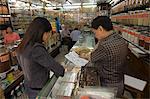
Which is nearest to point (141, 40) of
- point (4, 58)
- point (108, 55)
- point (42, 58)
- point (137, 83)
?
point (108, 55)

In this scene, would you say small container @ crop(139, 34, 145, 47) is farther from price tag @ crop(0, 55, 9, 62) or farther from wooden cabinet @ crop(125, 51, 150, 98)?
price tag @ crop(0, 55, 9, 62)

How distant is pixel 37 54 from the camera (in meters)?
1.95

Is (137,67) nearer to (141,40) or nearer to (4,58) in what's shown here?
(141,40)

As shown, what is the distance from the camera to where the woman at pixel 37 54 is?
194 cm

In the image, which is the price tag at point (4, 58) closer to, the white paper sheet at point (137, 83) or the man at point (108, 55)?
the man at point (108, 55)

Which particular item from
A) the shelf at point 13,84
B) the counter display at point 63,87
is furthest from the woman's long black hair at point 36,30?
the shelf at point 13,84

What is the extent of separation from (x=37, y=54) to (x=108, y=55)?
706mm

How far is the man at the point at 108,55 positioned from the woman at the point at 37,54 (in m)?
0.42

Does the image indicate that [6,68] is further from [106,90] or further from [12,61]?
A: [106,90]

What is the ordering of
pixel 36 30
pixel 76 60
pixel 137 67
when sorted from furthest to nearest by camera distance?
1. pixel 137 67
2. pixel 76 60
3. pixel 36 30

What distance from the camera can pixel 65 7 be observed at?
17.7 metres

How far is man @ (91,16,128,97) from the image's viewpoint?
1.89 metres

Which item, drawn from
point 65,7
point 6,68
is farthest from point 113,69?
point 65,7

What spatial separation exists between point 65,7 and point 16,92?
48.2 feet
